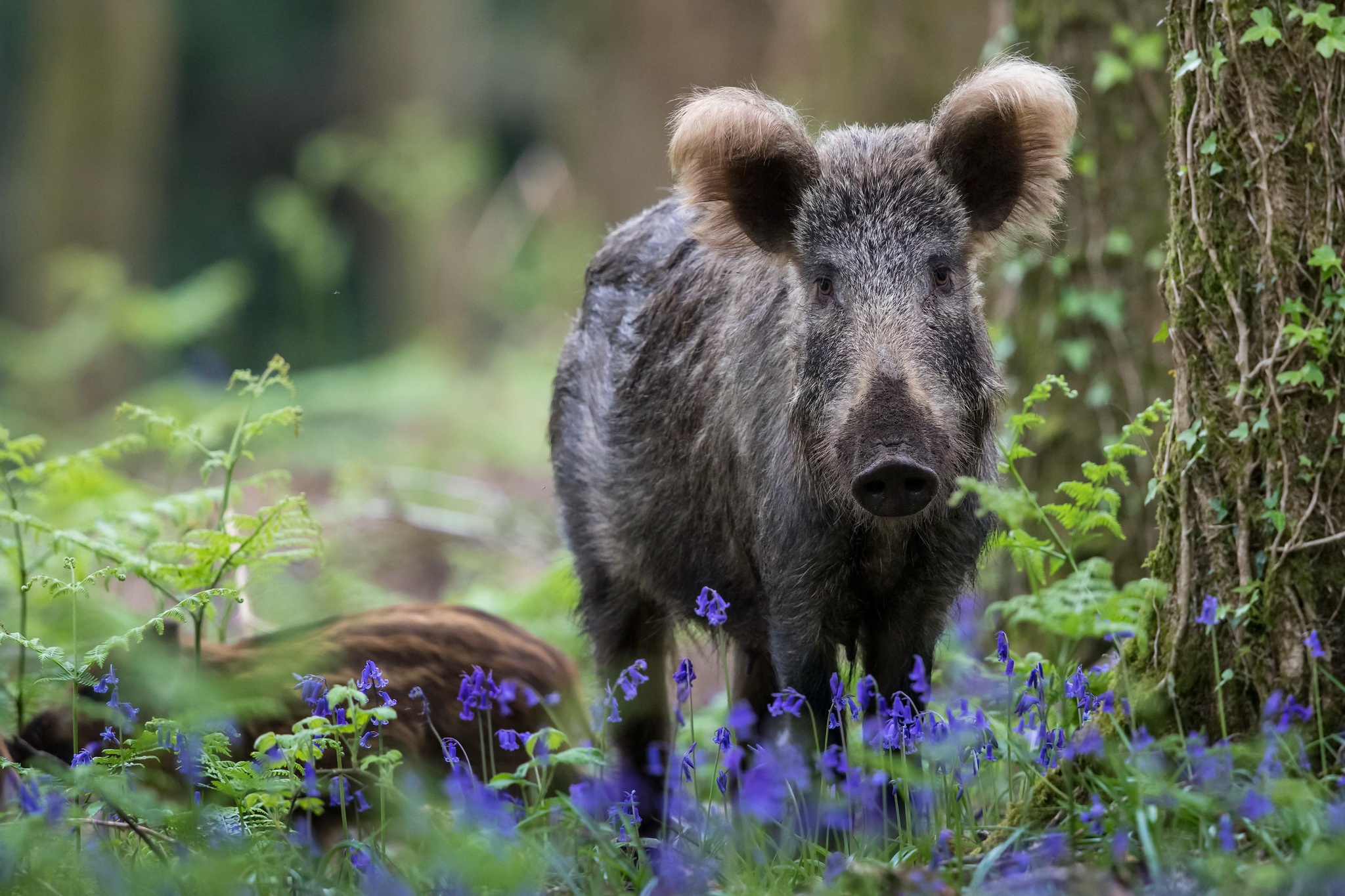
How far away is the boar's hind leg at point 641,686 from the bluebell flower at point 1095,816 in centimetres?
Answer: 219

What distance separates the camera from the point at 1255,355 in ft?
10.7

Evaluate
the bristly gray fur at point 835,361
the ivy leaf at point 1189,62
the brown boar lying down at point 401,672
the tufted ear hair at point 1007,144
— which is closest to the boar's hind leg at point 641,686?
the brown boar lying down at point 401,672

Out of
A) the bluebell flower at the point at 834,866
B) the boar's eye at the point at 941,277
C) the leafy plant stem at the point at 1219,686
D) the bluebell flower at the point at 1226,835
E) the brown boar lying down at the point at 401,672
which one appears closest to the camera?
the bluebell flower at the point at 1226,835

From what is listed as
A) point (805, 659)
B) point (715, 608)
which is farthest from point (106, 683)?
point (805, 659)

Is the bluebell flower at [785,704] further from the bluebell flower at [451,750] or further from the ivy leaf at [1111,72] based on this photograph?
the ivy leaf at [1111,72]

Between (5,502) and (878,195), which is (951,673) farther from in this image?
(5,502)

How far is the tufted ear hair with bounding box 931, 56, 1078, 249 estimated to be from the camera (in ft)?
12.5

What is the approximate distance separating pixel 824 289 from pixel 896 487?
729 mm

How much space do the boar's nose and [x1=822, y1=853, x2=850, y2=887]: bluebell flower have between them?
0.87 meters

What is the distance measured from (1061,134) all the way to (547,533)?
16.3 feet

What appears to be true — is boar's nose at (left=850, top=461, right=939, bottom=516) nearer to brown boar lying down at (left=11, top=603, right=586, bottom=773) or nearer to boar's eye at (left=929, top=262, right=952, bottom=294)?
boar's eye at (left=929, top=262, right=952, bottom=294)

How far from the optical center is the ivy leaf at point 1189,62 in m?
3.31

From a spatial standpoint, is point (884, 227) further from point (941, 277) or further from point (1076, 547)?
point (1076, 547)

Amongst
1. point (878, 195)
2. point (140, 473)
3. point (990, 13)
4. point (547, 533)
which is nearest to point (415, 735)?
point (878, 195)
